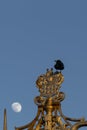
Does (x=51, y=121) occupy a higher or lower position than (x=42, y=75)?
lower

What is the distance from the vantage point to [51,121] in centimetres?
1574

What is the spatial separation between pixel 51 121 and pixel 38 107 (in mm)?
459

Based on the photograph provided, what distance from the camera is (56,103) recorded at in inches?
625

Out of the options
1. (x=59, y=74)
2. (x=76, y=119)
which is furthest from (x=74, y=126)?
(x=59, y=74)

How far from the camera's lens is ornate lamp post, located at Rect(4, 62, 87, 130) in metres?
15.7

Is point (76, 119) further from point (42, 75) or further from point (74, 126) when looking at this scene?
point (42, 75)

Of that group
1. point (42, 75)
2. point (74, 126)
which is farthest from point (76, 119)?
point (42, 75)

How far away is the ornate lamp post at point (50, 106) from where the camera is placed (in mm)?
15664

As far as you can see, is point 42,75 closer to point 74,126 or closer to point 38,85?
point 38,85

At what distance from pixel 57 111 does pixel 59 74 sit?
0.76 m

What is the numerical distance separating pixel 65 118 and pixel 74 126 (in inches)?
11.8

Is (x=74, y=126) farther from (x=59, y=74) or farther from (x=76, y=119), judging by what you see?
(x=59, y=74)

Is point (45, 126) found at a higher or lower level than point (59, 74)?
lower

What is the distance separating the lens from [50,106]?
15859 mm
